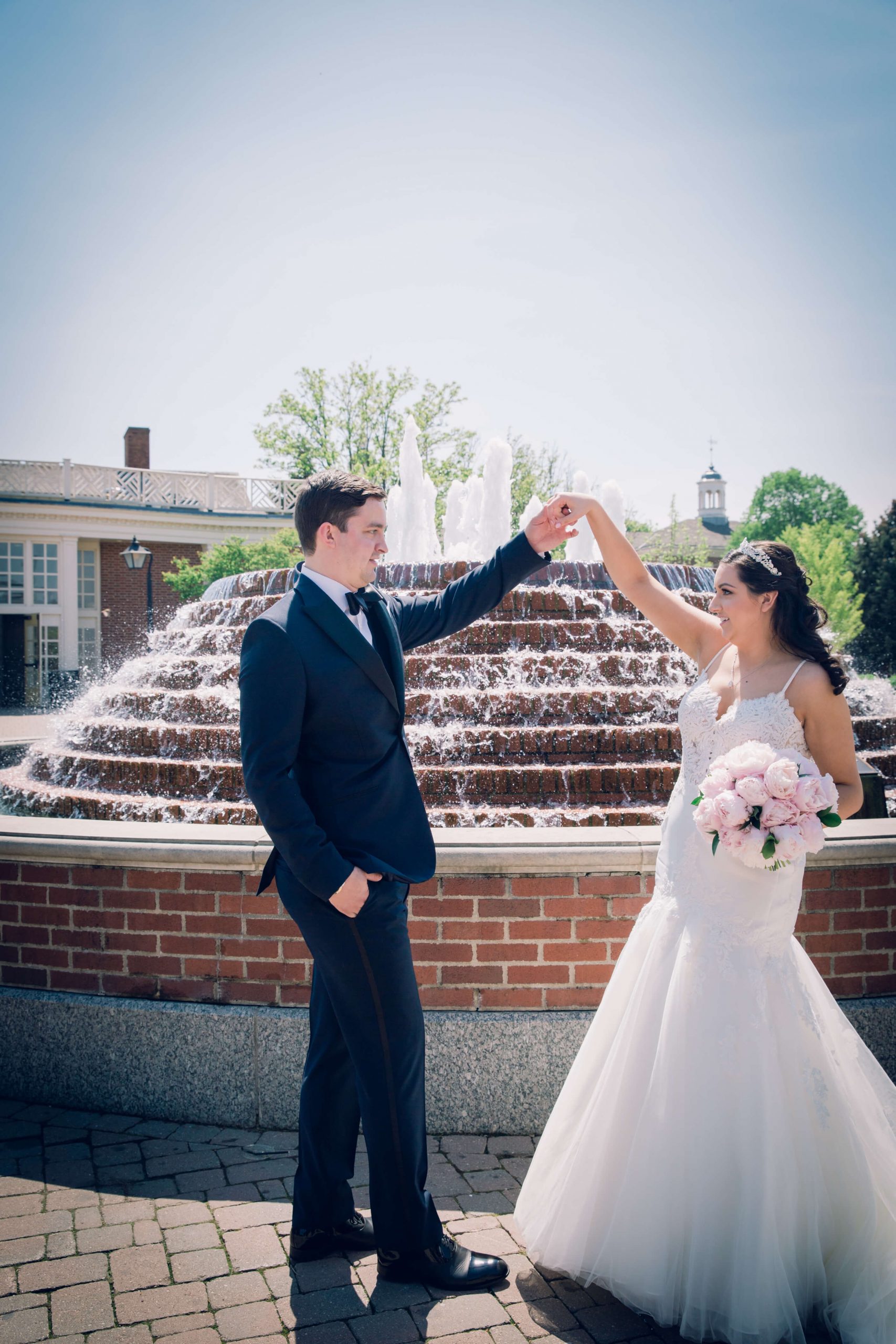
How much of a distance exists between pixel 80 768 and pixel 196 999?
3688mm

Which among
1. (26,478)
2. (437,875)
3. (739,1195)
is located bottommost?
(739,1195)

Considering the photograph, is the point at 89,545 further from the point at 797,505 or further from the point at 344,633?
the point at 797,505

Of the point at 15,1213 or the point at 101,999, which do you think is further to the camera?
the point at 101,999

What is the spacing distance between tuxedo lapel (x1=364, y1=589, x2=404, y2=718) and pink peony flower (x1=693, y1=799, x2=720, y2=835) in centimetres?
96

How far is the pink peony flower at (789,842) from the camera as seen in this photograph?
271 cm

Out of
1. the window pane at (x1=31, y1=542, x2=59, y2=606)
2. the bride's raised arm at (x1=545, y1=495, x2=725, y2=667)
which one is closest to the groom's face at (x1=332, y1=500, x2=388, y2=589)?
the bride's raised arm at (x1=545, y1=495, x2=725, y2=667)

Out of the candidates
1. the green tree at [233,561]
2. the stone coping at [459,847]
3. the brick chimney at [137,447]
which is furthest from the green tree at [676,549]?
the stone coping at [459,847]

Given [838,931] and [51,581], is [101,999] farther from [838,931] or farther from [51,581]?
[51,581]

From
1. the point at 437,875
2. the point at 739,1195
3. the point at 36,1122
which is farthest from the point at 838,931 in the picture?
the point at 36,1122

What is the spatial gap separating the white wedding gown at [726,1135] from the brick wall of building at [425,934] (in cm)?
62

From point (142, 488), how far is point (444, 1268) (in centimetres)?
3383

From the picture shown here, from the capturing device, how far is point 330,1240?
3.02m

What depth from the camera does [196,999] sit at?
3857mm

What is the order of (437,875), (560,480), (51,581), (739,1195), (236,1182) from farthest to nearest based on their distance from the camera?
1. (560,480)
2. (51,581)
3. (437,875)
4. (236,1182)
5. (739,1195)
